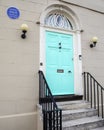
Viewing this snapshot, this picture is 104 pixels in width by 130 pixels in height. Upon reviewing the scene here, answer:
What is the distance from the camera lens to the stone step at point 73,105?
441cm

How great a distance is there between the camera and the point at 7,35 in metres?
→ 4.23

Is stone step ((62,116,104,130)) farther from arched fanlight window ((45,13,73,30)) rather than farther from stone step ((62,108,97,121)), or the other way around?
arched fanlight window ((45,13,73,30))

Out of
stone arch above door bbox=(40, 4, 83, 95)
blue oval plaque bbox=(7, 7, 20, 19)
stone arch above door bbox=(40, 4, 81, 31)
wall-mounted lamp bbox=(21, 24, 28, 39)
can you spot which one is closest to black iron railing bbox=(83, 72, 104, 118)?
stone arch above door bbox=(40, 4, 83, 95)

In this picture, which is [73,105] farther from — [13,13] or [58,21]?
[13,13]

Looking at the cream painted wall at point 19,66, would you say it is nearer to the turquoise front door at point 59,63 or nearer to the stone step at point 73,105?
the turquoise front door at point 59,63

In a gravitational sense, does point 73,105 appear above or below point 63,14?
below

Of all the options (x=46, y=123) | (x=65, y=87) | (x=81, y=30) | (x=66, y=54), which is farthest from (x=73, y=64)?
(x=46, y=123)

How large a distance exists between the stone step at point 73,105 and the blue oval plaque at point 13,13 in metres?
2.40

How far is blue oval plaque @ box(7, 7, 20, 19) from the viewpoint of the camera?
4.28 meters

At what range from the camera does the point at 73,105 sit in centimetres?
455

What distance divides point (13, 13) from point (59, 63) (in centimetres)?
178

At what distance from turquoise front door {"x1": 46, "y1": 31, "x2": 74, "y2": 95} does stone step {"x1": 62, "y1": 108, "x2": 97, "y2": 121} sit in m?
0.74

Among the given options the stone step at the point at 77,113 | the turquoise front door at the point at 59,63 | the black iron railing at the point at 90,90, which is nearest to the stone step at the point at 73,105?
the stone step at the point at 77,113

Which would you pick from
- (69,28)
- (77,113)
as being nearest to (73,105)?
(77,113)
